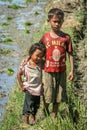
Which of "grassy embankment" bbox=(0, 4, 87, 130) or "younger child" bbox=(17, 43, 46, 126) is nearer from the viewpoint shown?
"grassy embankment" bbox=(0, 4, 87, 130)

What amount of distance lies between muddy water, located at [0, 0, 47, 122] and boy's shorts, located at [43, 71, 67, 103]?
44.0 inches

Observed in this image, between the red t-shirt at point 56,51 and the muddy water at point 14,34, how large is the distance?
1348 millimetres

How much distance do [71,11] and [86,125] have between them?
6.39 meters

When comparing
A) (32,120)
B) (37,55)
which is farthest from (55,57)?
(32,120)

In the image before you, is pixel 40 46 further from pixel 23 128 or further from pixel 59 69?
pixel 23 128

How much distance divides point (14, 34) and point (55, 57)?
5640 millimetres

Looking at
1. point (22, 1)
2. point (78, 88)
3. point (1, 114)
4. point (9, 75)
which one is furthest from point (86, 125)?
point (22, 1)

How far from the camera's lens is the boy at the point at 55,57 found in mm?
4594

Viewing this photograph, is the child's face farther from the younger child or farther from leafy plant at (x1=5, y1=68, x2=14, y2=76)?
leafy plant at (x1=5, y1=68, x2=14, y2=76)

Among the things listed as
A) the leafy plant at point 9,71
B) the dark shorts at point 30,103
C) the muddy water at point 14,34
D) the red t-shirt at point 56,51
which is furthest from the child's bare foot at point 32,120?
the leafy plant at point 9,71

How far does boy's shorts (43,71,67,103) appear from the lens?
15.4ft

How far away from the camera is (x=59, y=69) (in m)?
4.65

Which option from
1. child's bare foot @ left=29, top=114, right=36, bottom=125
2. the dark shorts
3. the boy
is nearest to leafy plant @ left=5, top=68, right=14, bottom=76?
child's bare foot @ left=29, top=114, right=36, bottom=125

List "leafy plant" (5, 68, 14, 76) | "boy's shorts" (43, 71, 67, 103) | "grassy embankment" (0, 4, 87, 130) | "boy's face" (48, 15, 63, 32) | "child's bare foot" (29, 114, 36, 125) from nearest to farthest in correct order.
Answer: "grassy embankment" (0, 4, 87, 130)
"boy's face" (48, 15, 63, 32)
"boy's shorts" (43, 71, 67, 103)
"child's bare foot" (29, 114, 36, 125)
"leafy plant" (5, 68, 14, 76)
